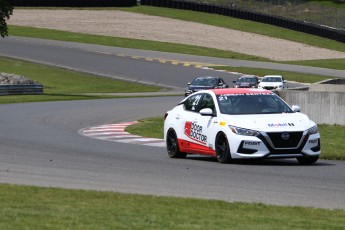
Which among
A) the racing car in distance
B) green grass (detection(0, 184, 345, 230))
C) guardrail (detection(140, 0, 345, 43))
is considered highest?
green grass (detection(0, 184, 345, 230))

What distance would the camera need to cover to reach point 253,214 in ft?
35.6

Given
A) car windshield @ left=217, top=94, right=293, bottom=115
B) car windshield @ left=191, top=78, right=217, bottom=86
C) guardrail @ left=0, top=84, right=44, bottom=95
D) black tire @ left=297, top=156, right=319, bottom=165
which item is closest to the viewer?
black tire @ left=297, top=156, right=319, bottom=165

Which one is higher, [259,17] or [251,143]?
[251,143]

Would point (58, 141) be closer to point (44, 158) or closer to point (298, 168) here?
point (44, 158)

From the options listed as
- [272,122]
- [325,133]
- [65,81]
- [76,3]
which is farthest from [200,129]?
[76,3]

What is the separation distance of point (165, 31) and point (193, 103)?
200 feet

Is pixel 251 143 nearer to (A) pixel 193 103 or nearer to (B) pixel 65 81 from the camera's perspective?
(A) pixel 193 103

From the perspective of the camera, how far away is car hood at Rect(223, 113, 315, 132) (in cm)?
1745

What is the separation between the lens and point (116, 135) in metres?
26.2

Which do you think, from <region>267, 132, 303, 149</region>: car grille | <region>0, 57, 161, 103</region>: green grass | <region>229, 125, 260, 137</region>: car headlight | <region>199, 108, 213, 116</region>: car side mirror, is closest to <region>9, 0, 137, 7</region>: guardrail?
<region>0, 57, 161, 103</region>: green grass

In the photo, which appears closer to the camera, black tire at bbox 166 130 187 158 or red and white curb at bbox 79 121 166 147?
black tire at bbox 166 130 187 158

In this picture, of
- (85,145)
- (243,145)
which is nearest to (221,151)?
(243,145)

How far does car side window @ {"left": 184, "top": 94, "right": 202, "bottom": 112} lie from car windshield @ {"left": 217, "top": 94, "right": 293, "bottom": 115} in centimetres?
63

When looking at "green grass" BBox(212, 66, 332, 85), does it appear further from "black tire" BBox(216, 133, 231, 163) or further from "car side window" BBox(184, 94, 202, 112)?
"black tire" BBox(216, 133, 231, 163)
